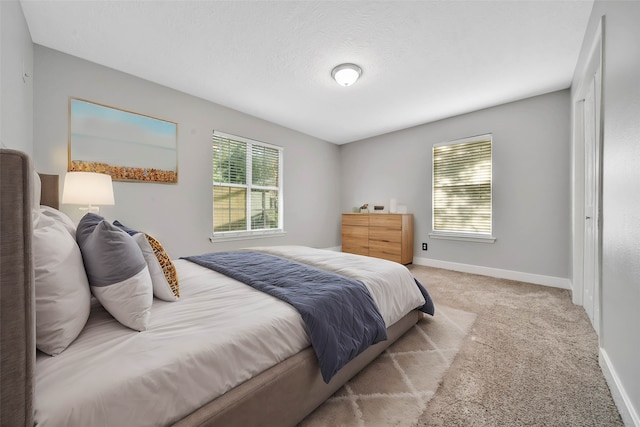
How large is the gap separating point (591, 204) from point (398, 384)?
2.41 metres

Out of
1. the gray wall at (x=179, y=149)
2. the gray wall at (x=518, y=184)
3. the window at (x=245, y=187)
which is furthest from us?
the window at (x=245, y=187)

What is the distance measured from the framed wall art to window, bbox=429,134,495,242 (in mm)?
4006

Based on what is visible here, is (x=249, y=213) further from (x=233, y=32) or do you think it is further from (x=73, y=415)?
(x=73, y=415)

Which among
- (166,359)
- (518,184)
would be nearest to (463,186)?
(518,184)

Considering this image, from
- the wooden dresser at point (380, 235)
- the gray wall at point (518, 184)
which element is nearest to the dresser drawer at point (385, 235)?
the wooden dresser at point (380, 235)

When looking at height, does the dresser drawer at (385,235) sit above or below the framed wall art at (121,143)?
below

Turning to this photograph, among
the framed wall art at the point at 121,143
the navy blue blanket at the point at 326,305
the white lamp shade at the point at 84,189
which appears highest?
the framed wall art at the point at 121,143

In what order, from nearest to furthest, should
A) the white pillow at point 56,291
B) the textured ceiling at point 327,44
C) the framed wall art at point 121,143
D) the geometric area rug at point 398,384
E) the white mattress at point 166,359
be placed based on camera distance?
the white mattress at point 166,359
the white pillow at point 56,291
the geometric area rug at point 398,384
the textured ceiling at point 327,44
the framed wall art at point 121,143

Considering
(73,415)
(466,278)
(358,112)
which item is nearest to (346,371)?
(73,415)

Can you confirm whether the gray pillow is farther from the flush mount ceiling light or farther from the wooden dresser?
the wooden dresser

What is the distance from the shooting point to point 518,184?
3.60 m

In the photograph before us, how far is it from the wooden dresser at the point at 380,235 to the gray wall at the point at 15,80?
4.28 meters

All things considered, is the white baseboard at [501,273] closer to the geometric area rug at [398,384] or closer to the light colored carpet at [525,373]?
the light colored carpet at [525,373]

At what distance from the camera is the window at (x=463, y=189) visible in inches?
153
